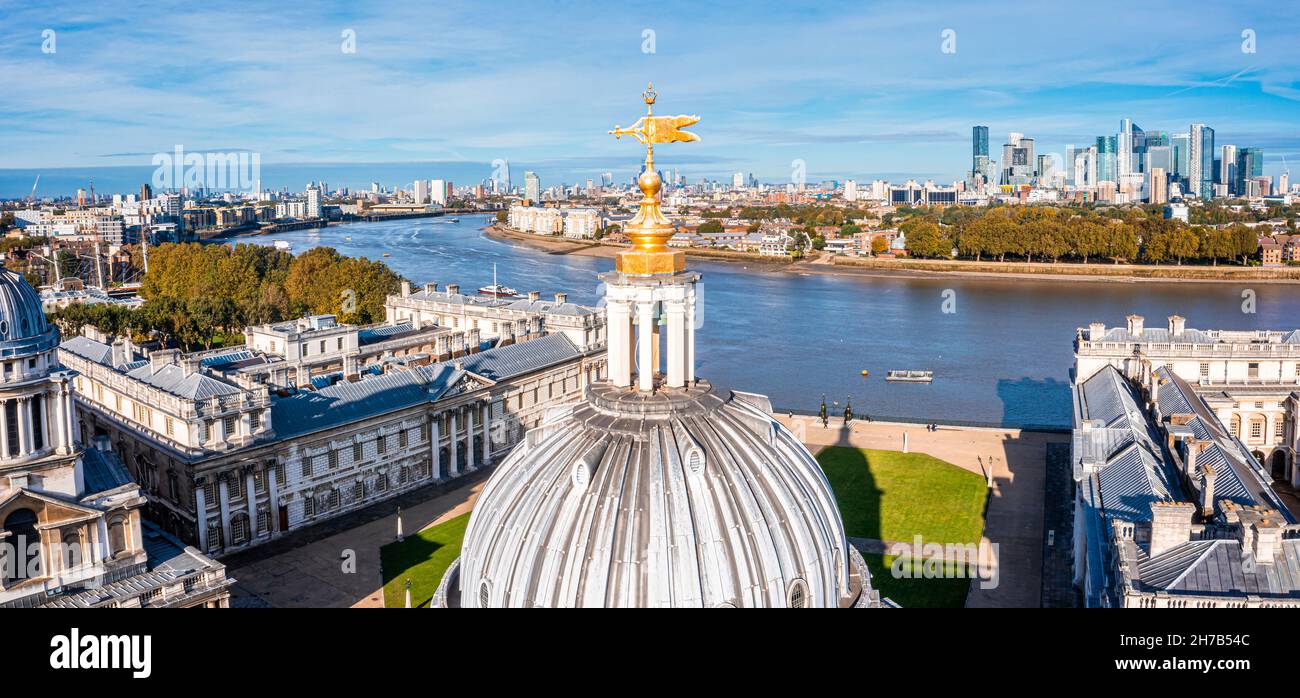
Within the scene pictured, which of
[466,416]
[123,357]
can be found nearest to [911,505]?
[466,416]

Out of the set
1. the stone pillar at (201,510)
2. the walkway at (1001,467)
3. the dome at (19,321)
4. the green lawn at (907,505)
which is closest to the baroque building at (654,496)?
the dome at (19,321)

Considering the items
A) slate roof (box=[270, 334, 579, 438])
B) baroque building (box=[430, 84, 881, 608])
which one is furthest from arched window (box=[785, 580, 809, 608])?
slate roof (box=[270, 334, 579, 438])

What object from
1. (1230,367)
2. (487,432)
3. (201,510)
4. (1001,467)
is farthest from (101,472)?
(1230,367)

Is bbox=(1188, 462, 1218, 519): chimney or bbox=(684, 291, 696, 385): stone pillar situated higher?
bbox=(684, 291, 696, 385): stone pillar

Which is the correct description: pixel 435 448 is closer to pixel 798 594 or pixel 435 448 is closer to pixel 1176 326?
pixel 798 594

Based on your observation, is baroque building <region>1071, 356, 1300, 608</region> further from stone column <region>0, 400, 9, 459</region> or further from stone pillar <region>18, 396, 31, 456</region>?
stone column <region>0, 400, 9, 459</region>

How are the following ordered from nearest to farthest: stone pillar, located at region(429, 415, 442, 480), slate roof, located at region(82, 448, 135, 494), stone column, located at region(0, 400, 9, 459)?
stone column, located at region(0, 400, 9, 459) < slate roof, located at region(82, 448, 135, 494) < stone pillar, located at region(429, 415, 442, 480)

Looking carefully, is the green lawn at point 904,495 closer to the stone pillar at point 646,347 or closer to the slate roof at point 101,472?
the stone pillar at point 646,347
